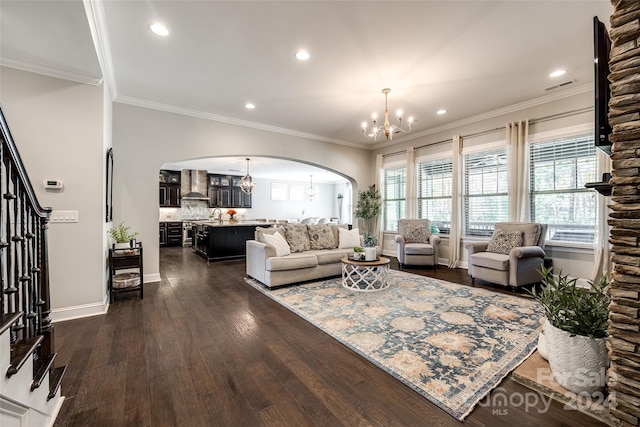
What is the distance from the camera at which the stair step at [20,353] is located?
3.76ft

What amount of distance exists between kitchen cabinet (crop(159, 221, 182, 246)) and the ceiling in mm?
5911

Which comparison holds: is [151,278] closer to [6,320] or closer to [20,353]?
[20,353]

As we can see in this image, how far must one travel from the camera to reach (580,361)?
159cm

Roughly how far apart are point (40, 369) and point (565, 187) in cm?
629

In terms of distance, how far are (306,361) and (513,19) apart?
144 inches

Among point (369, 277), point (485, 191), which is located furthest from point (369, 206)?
point (369, 277)

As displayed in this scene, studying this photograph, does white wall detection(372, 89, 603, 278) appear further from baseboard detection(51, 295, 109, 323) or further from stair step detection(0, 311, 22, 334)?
stair step detection(0, 311, 22, 334)

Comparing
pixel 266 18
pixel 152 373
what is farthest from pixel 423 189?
pixel 152 373

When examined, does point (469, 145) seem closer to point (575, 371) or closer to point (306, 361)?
point (575, 371)

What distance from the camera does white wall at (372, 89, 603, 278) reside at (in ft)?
13.5

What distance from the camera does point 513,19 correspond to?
2604mm

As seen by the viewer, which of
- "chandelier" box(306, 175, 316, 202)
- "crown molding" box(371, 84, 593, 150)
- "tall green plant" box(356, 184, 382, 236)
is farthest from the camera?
"chandelier" box(306, 175, 316, 202)

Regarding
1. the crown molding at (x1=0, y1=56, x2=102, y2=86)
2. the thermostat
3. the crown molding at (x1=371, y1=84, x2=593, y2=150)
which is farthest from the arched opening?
the thermostat

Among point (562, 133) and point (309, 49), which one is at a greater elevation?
point (309, 49)
